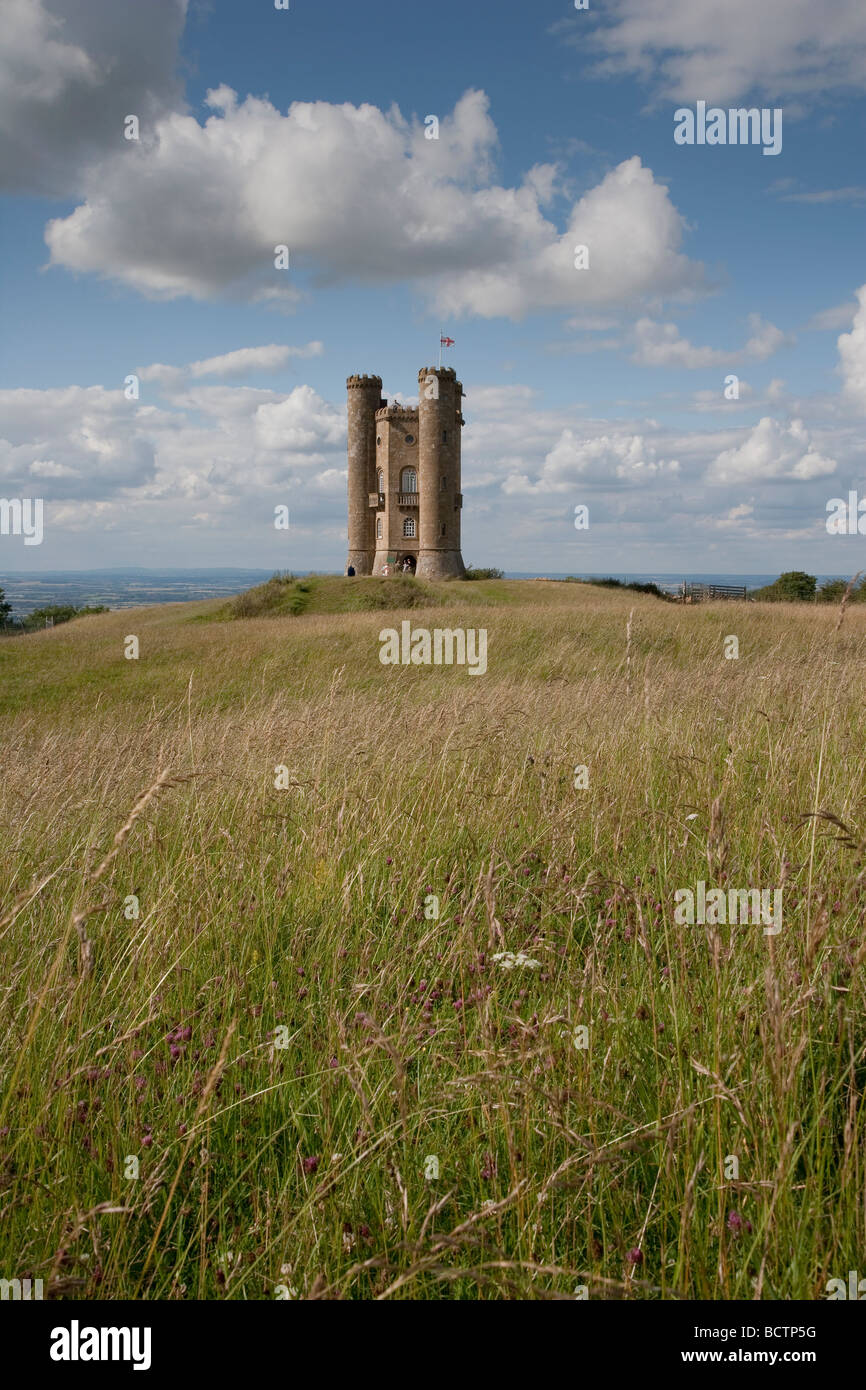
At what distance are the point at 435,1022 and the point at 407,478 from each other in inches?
2120

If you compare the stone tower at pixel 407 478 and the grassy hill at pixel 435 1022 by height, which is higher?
the stone tower at pixel 407 478

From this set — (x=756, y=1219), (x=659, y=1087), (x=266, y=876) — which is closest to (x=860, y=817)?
(x=659, y=1087)

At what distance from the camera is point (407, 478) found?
5406 cm

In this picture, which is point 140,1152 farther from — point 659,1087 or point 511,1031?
point 659,1087

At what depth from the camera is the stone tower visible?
52156 millimetres

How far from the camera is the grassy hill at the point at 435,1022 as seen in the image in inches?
71.4

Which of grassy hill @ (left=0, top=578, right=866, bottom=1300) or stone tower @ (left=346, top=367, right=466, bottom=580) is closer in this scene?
grassy hill @ (left=0, top=578, right=866, bottom=1300)

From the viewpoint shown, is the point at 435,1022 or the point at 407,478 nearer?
the point at 435,1022

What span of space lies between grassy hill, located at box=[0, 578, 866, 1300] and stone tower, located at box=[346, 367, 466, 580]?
158 ft

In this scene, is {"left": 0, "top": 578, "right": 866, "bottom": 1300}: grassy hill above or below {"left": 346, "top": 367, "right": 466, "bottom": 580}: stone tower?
below

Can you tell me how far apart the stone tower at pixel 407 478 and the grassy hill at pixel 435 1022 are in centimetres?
4822

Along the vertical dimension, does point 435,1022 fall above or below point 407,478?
below

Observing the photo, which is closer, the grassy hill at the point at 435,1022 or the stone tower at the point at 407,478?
the grassy hill at the point at 435,1022
